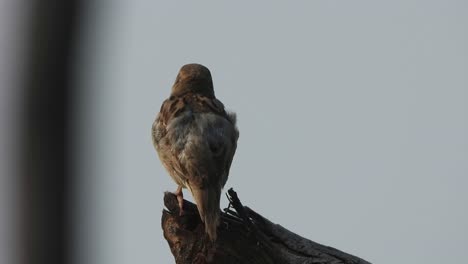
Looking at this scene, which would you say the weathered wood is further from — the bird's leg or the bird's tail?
the bird's leg

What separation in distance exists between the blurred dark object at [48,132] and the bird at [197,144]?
5.24 metres

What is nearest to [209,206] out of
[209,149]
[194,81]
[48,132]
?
[209,149]

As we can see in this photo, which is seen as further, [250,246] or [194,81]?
[194,81]

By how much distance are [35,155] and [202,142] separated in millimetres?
6374

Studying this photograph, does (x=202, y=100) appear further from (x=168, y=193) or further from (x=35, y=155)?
(x=35, y=155)

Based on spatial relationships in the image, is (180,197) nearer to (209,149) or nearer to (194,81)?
(209,149)

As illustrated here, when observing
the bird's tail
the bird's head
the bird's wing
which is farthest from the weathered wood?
the bird's head

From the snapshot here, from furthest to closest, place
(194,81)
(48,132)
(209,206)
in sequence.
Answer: (194,81), (209,206), (48,132)

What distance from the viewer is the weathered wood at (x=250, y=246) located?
18.4ft

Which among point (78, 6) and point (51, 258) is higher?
point (78, 6)

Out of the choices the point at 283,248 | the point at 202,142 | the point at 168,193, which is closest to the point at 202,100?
the point at 202,142

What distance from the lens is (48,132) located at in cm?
116

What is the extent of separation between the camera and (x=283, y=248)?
18.7 feet

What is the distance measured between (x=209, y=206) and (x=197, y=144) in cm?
104
